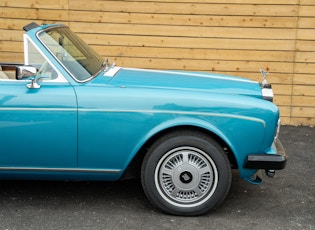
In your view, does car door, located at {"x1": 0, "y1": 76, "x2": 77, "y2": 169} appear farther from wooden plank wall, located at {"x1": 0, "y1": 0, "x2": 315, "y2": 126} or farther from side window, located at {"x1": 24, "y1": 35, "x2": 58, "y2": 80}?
wooden plank wall, located at {"x1": 0, "y1": 0, "x2": 315, "y2": 126}

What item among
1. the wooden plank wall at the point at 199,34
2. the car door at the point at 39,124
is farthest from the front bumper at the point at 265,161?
the wooden plank wall at the point at 199,34

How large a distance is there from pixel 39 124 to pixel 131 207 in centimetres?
108

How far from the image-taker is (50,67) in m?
3.90

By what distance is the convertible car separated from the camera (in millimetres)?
3742

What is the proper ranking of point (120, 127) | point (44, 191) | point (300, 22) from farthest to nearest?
1. point (300, 22)
2. point (44, 191)
3. point (120, 127)

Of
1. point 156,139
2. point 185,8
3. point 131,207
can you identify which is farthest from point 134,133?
point 185,8

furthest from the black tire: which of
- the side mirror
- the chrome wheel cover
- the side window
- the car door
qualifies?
the side mirror

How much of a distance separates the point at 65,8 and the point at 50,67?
3.14 metres

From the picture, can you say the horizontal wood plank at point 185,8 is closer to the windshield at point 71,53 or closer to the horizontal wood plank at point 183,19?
the horizontal wood plank at point 183,19

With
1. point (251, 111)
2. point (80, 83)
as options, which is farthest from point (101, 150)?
point (251, 111)

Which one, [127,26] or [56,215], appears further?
[127,26]

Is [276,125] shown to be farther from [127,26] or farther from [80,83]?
[127,26]

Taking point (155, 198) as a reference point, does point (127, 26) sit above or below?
above

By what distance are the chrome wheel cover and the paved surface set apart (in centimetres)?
18
